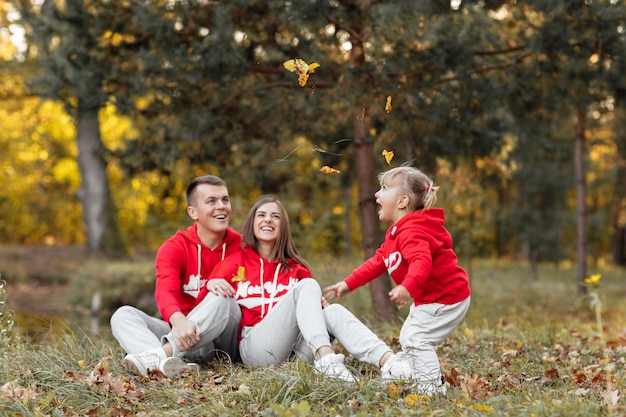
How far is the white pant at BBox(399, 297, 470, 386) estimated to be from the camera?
4066 millimetres

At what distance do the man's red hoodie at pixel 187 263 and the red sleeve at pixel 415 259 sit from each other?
120 cm

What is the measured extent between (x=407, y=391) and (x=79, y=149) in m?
13.9

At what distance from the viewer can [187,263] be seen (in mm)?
4641

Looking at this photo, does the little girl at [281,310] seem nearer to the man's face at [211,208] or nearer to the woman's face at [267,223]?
the woman's face at [267,223]

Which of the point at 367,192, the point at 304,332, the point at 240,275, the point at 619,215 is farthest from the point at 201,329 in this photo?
the point at 619,215

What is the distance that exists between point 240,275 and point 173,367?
2.20ft

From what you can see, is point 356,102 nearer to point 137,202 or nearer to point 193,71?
point 193,71

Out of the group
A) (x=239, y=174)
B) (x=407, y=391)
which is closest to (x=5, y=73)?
(x=239, y=174)

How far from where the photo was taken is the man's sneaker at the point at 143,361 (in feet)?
13.1

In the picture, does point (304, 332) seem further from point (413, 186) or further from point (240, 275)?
point (413, 186)

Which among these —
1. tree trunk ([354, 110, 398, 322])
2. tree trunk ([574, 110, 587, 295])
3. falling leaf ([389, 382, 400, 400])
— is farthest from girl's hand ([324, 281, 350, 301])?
tree trunk ([574, 110, 587, 295])

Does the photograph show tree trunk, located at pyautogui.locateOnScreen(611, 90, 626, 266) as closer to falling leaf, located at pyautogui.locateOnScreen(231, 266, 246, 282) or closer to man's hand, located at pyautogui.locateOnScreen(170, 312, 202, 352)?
falling leaf, located at pyautogui.locateOnScreen(231, 266, 246, 282)

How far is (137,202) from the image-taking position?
93.2 ft

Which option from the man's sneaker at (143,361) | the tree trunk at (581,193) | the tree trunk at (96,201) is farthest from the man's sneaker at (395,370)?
the tree trunk at (96,201)
